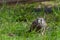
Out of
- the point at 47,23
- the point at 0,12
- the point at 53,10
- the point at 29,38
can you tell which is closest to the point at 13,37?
the point at 29,38

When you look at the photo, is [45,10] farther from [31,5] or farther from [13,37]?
[13,37]

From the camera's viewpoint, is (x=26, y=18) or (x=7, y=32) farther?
(x=26, y=18)

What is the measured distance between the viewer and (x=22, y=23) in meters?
6.47

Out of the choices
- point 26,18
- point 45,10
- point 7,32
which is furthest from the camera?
point 45,10

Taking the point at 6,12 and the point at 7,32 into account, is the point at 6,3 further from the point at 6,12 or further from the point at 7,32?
the point at 7,32

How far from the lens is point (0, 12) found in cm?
702

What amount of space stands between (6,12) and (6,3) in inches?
28.2

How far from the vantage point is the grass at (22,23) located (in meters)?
5.34

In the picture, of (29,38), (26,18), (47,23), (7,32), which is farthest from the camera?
(26,18)

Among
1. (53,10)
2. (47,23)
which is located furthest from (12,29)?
(53,10)

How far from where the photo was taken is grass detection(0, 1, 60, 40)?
534 cm

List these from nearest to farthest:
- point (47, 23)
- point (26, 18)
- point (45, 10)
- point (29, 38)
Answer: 1. point (29, 38)
2. point (47, 23)
3. point (26, 18)
4. point (45, 10)

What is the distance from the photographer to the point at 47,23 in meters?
6.39

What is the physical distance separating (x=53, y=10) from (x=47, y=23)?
3.31ft
